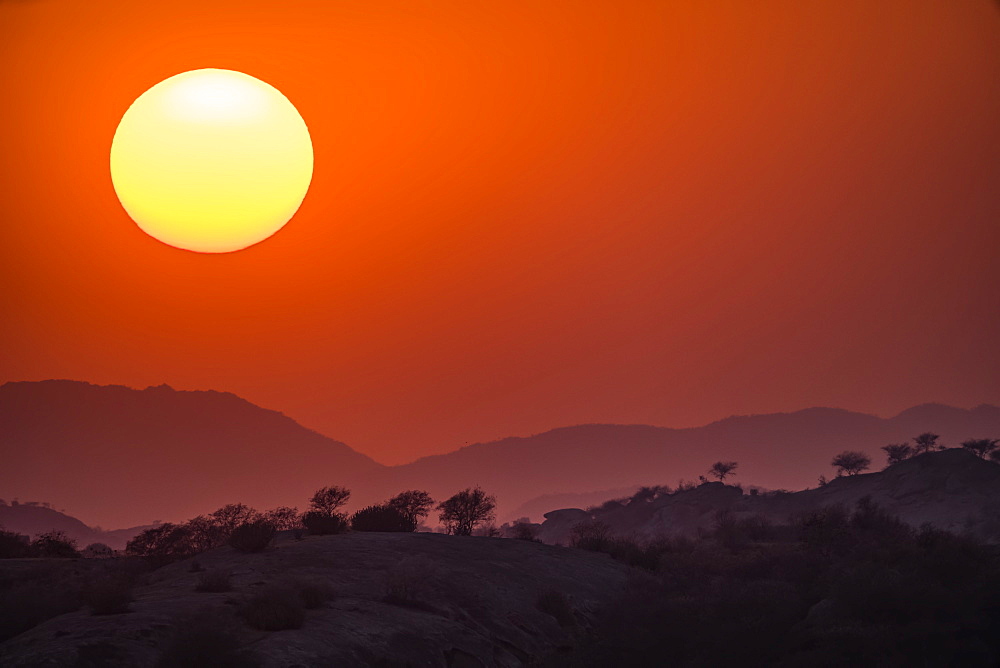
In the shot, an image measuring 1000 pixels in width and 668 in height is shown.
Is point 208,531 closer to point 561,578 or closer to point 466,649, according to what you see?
point 561,578

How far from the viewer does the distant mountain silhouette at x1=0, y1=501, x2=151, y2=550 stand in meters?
153

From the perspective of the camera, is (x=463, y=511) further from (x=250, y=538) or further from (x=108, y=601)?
(x=108, y=601)

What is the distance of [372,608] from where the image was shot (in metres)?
19.8

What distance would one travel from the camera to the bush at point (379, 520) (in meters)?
35.8

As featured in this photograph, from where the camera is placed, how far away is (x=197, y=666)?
13727mm

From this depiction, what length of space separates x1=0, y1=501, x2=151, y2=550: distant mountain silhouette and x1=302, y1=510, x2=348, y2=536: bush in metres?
137

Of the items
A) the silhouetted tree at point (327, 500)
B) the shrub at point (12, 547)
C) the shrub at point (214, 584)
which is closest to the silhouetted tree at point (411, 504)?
the silhouetted tree at point (327, 500)

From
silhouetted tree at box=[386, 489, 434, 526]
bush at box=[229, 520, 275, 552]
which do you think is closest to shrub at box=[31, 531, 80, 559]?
bush at box=[229, 520, 275, 552]

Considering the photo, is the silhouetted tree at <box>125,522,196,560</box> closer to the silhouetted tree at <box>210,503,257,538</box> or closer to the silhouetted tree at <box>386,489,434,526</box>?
the silhouetted tree at <box>210,503,257,538</box>

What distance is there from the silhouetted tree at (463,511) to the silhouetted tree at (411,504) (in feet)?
6.89

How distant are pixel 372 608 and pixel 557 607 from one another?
276 inches

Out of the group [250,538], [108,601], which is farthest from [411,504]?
[108,601]

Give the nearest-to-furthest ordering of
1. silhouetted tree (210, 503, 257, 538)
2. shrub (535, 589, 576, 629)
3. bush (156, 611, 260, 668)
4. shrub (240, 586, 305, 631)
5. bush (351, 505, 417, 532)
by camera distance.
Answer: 1. bush (156, 611, 260, 668)
2. shrub (240, 586, 305, 631)
3. shrub (535, 589, 576, 629)
4. bush (351, 505, 417, 532)
5. silhouetted tree (210, 503, 257, 538)

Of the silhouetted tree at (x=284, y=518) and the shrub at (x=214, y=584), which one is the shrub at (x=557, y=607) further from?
the silhouetted tree at (x=284, y=518)
